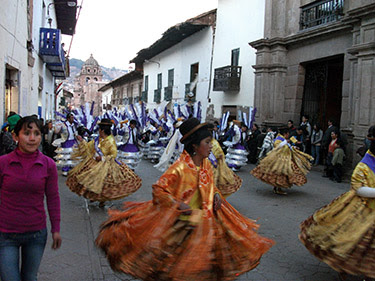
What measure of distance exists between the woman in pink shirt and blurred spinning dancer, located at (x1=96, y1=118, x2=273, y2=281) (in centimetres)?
53

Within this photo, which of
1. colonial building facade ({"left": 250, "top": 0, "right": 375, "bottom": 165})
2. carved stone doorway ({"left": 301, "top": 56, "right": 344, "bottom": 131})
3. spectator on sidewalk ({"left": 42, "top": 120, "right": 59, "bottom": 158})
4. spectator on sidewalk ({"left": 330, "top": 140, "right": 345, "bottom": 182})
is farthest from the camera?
carved stone doorway ({"left": 301, "top": 56, "right": 344, "bottom": 131})

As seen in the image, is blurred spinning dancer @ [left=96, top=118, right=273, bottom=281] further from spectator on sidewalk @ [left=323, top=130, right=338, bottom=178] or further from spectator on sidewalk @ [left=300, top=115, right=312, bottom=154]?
spectator on sidewalk @ [left=300, top=115, right=312, bottom=154]

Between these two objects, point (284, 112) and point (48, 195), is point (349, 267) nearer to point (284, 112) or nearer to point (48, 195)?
point (48, 195)

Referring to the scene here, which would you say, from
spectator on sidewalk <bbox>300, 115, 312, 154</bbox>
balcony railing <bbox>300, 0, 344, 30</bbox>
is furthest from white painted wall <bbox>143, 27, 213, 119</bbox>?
spectator on sidewalk <bbox>300, 115, 312, 154</bbox>

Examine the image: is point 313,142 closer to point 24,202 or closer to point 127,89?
point 24,202

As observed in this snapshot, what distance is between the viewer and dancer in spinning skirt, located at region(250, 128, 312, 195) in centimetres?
826

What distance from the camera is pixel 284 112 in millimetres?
15234

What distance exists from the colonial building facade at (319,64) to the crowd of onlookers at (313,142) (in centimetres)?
41

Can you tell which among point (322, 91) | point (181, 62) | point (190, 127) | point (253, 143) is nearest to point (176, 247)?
point (190, 127)

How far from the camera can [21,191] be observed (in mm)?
2680

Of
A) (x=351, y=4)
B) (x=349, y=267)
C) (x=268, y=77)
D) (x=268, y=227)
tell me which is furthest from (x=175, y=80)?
(x=349, y=267)

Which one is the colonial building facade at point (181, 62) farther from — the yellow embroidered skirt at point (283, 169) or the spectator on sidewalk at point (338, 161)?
the yellow embroidered skirt at point (283, 169)

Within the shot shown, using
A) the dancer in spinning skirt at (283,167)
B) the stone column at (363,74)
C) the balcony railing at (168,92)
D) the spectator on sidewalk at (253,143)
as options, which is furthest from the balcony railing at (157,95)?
the dancer in spinning skirt at (283,167)

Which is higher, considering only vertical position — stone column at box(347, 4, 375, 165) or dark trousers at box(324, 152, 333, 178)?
stone column at box(347, 4, 375, 165)
